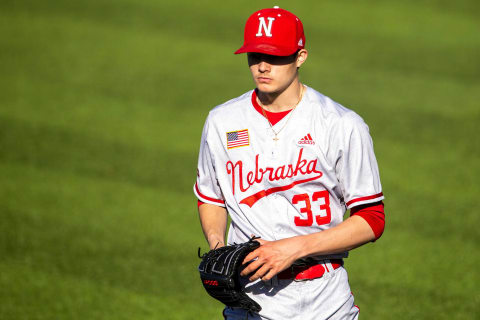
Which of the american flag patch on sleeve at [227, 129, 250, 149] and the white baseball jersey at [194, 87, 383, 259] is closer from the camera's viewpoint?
the white baseball jersey at [194, 87, 383, 259]

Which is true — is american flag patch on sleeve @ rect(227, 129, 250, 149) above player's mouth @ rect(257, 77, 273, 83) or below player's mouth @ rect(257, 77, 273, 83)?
below

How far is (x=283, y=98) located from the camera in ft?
11.9

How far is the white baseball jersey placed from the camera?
3.45 m

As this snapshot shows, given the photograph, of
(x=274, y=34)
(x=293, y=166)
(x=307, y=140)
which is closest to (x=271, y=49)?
(x=274, y=34)

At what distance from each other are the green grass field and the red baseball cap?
330 cm

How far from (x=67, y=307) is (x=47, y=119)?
4994mm

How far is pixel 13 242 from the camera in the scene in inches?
284

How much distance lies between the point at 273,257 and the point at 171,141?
680cm

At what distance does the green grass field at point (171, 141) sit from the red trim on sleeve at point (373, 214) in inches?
112

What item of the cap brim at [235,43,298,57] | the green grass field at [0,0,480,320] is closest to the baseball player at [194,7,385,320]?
the cap brim at [235,43,298,57]

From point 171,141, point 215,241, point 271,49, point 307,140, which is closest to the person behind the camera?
point 271,49

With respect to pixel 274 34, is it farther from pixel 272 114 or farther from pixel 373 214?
pixel 373 214

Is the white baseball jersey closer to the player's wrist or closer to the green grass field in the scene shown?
the player's wrist

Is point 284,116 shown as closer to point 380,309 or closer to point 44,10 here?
point 380,309
